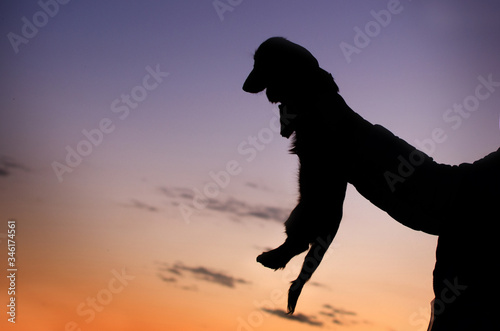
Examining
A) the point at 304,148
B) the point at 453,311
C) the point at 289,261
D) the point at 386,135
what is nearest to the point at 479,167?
the point at 386,135

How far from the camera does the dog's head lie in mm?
2732

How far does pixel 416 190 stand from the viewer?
2.32 m

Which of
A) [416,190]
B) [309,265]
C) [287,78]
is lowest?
[309,265]

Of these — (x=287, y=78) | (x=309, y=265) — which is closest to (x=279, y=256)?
(x=309, y=265)

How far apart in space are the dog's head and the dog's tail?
2.24 feet

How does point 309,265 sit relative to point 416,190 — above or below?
below

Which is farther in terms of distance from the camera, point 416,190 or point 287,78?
point 287,78

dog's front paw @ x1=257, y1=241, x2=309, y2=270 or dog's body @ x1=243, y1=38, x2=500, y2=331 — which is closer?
dog's body @ x1=243, y1=38, x2=500, y2=331

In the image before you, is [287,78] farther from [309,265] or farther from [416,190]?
[309,265]

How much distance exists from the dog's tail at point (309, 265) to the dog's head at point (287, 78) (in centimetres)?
68

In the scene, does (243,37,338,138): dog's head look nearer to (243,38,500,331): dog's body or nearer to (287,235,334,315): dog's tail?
(243,38,500,331): dog's body

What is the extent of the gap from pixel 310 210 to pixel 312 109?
1.96 ft

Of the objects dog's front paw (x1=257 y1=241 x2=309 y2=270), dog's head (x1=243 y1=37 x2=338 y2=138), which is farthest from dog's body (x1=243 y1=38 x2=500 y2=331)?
dog's front paw (x1=257 y1=241 x2=309 y2=270)

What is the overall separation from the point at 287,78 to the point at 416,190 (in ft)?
3.54
